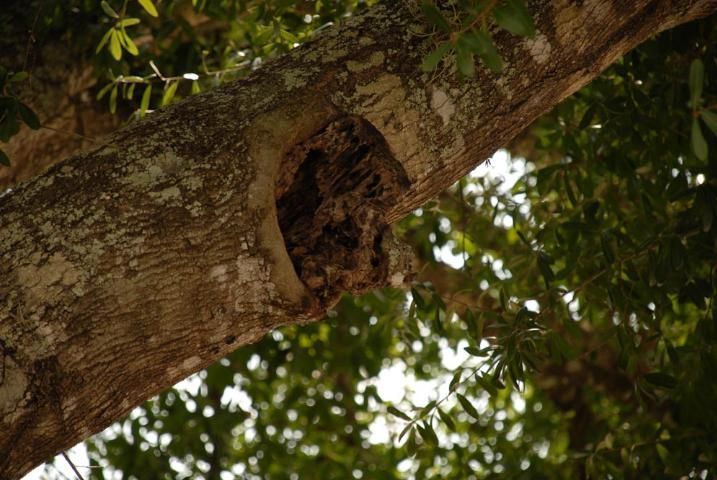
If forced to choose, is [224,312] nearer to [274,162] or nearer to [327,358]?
[274,162]

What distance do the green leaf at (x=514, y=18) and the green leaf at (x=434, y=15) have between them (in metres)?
0.11

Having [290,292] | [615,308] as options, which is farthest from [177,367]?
[615,308]

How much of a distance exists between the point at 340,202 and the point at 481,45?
0.46 meters

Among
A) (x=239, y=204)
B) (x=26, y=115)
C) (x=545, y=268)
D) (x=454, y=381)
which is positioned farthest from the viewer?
(x=545, y=268)

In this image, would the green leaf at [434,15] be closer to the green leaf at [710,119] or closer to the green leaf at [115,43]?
the green leaf at [710,119]

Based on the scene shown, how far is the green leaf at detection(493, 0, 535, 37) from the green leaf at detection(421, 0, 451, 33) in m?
0.11

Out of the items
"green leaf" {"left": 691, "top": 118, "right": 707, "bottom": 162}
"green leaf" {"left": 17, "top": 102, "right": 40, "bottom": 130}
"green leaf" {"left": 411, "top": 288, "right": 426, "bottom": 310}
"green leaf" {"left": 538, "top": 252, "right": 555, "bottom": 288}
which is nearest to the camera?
"green leaf" {"left": 691, "top": 118, "right": 707, "bottom": 162}

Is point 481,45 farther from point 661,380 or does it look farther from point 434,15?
point 661,380

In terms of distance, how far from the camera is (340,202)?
1.91 meters

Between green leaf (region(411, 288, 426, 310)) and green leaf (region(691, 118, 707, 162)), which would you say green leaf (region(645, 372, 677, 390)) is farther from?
green leaf (region(691, 118, 707, 162))

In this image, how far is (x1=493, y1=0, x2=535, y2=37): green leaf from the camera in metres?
1.63

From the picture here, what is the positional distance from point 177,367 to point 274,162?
1.45 feet

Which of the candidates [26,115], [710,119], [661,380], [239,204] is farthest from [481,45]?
[661,380]

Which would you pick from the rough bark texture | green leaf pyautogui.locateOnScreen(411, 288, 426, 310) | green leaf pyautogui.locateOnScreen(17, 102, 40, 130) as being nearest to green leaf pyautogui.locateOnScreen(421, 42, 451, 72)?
the rough bark texture
